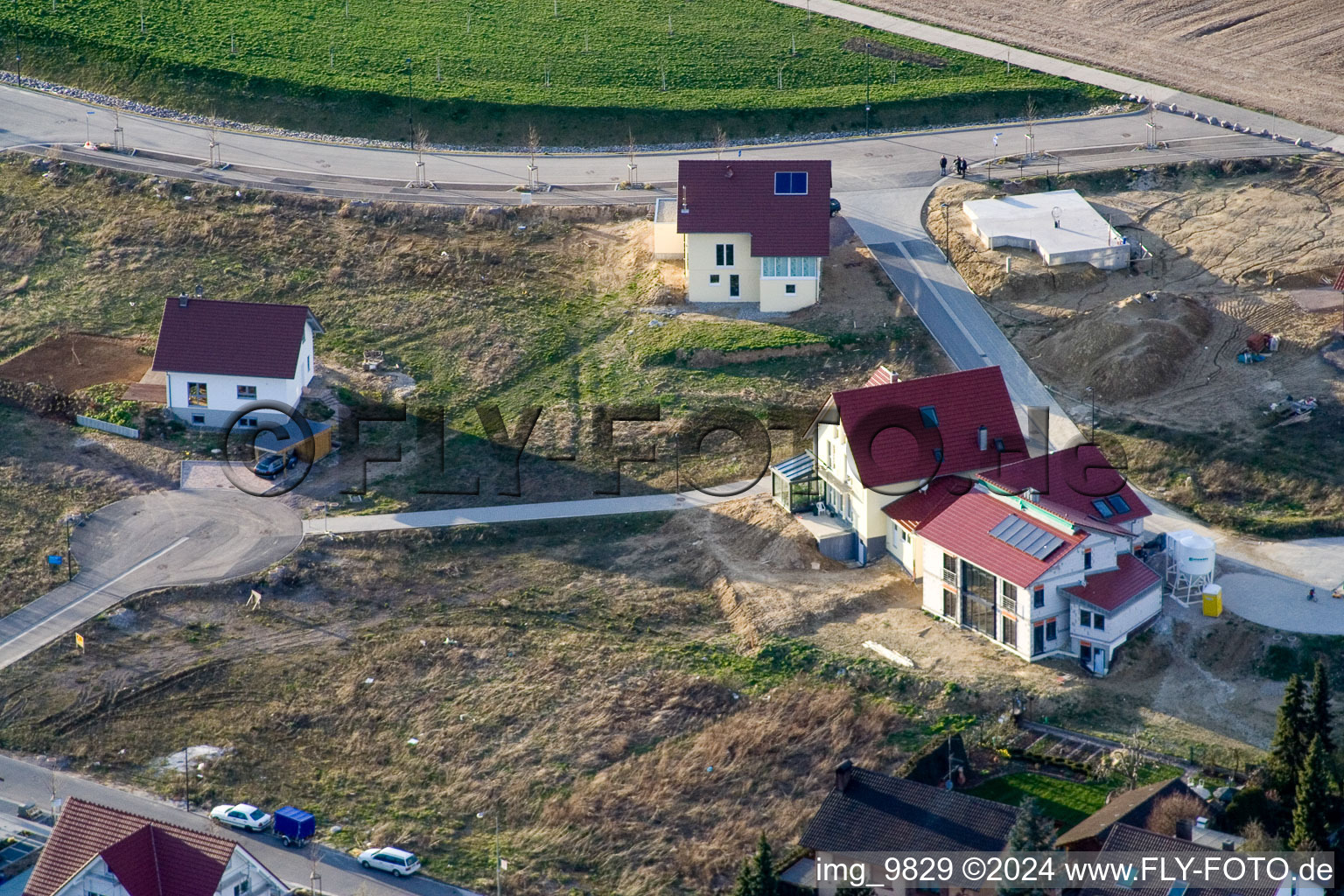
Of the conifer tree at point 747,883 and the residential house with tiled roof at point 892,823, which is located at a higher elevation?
the residential house with tiled roof at point 892,823

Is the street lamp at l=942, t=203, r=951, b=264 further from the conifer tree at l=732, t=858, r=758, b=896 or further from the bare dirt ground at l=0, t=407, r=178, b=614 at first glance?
the conifer tree at l=732, t=858, r=758, b=896

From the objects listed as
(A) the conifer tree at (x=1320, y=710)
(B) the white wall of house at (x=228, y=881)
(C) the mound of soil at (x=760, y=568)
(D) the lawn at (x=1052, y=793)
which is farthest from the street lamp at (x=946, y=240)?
(B) the white wall of house at (x=228, y=881)

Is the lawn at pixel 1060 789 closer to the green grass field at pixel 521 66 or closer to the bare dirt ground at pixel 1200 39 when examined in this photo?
the green grass field at pixel 521 66

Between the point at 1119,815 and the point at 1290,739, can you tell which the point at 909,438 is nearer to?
the point at 1290,739

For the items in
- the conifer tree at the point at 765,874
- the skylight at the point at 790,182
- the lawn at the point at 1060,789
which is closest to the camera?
the conifer tree at the point at 765,874

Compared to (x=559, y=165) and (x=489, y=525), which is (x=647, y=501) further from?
(x=559, y=165)

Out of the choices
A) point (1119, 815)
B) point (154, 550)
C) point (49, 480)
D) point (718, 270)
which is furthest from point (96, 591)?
point (1119, 815)

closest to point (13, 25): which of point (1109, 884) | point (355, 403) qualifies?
point (355, 403)
